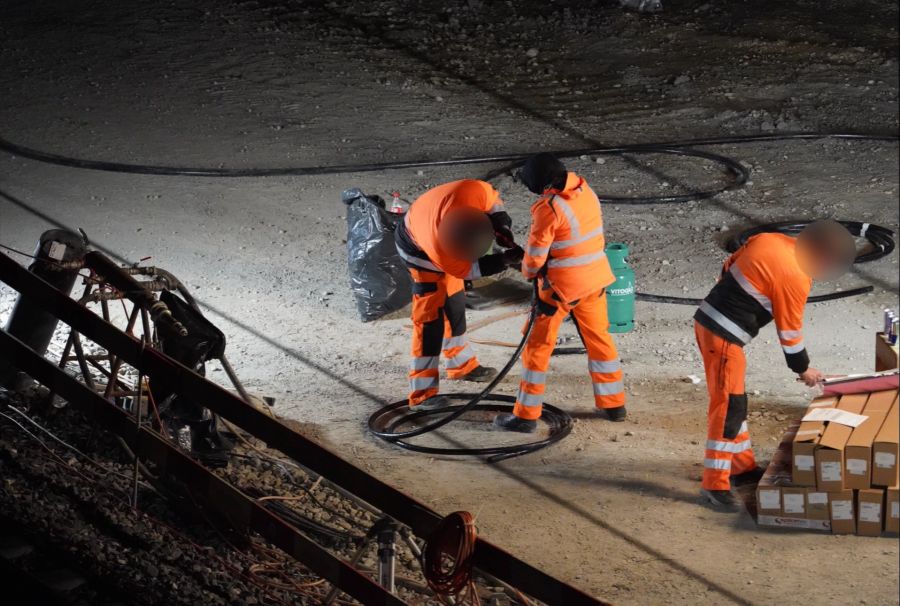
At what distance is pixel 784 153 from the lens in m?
8.72

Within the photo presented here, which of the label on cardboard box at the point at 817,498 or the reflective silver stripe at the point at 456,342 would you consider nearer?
the label on cardboard box at the point at 817,498

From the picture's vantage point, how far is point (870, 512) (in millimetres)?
4051

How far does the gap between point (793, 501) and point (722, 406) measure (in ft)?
1.71

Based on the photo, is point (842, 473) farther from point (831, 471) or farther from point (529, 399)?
point (529, 399)

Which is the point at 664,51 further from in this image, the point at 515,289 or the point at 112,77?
the point at 112,77

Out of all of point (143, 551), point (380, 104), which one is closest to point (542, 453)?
point (143, 551)

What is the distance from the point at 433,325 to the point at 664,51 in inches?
244

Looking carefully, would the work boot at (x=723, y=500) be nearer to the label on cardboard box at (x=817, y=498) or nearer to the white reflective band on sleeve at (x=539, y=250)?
the label on cardboard box at (x=817, y=498)

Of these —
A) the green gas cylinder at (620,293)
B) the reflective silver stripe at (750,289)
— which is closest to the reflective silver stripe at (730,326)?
the reflective silver stripe at (750,289)

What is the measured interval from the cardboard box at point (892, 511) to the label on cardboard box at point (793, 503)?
0.34 meters

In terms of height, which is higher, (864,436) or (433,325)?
(864,436)

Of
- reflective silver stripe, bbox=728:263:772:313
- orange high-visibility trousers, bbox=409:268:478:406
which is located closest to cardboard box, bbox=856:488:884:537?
reflective silver stripe, bbox=728:263:772:313

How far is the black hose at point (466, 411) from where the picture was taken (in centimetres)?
Answer: 532

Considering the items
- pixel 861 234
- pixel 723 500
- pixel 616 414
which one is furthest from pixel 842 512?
pixel 861 234
